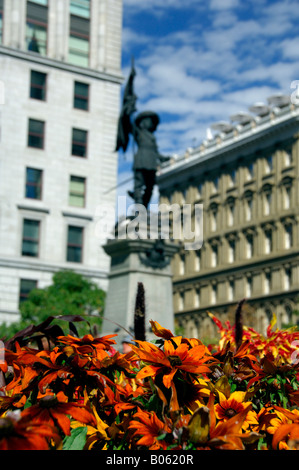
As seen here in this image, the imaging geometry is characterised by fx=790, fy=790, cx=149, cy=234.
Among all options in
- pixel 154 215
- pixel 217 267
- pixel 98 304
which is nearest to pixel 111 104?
pixel 98 304

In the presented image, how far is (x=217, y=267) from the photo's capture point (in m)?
85.1

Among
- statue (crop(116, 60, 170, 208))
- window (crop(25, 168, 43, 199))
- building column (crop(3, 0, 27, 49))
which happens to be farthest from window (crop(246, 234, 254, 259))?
statue (crop(116, 60, 170, 208))

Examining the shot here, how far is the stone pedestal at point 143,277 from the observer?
19141 mm

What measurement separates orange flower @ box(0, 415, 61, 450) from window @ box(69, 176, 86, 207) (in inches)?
1750

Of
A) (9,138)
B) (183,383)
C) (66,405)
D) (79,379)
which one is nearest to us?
(66,405)

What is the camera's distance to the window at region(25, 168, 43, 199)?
45.1 m

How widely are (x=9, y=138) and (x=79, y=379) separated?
42.8 metres

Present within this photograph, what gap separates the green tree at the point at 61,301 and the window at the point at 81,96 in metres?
12.6

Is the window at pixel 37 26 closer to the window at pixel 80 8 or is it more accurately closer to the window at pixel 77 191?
the window at pixel 80 8

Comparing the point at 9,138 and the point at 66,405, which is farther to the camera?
the point at 9,138

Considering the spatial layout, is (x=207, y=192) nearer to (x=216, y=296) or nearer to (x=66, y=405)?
(x=216, y=296)

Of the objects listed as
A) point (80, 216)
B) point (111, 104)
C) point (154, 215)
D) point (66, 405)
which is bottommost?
point (66, 405)

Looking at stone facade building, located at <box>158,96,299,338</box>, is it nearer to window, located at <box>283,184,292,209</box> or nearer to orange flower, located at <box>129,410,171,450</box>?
window, located at <box>283,184,292,209</box>

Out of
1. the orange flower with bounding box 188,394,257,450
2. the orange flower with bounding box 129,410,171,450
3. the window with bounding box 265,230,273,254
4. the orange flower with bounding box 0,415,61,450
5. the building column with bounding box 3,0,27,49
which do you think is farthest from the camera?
the window with bounding box 265,230,273,254
